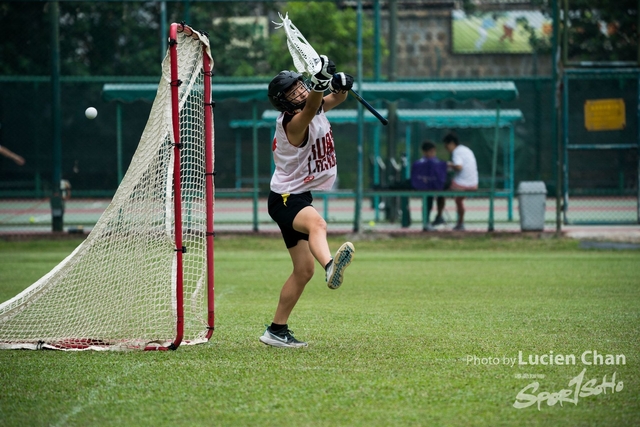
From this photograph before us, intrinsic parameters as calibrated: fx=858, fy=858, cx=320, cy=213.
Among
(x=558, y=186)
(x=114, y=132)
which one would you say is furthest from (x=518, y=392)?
(x=114, y=132)

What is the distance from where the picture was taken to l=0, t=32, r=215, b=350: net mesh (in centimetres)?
650

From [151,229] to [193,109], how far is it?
1047mm

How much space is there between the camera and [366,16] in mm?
29656

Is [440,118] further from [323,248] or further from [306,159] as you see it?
[323,248]

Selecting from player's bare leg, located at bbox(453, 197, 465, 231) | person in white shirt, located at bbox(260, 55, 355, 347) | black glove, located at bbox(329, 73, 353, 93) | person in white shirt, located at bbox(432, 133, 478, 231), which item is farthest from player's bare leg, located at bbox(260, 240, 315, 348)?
person in white shirt, located at bbox(432, 133, 478, 231)

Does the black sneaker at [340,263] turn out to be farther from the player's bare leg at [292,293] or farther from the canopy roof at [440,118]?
the canopy roof at [440,118]

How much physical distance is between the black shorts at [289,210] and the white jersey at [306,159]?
0.05 meters

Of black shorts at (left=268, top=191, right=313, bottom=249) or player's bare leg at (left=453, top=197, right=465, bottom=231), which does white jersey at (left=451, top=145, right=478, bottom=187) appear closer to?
player's bare leg at (left=453, top=197, right=465, bottom=231)

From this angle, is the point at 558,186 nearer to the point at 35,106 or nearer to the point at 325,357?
the point at 325,357

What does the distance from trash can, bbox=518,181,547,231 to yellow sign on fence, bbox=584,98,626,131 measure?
142 centimetres

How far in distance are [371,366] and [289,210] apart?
1334 mm

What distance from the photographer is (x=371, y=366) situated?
5590mm

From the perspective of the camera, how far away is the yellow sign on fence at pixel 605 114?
14734 millimetres

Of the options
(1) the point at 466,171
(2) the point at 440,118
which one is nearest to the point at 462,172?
(1) the point at 466,171
